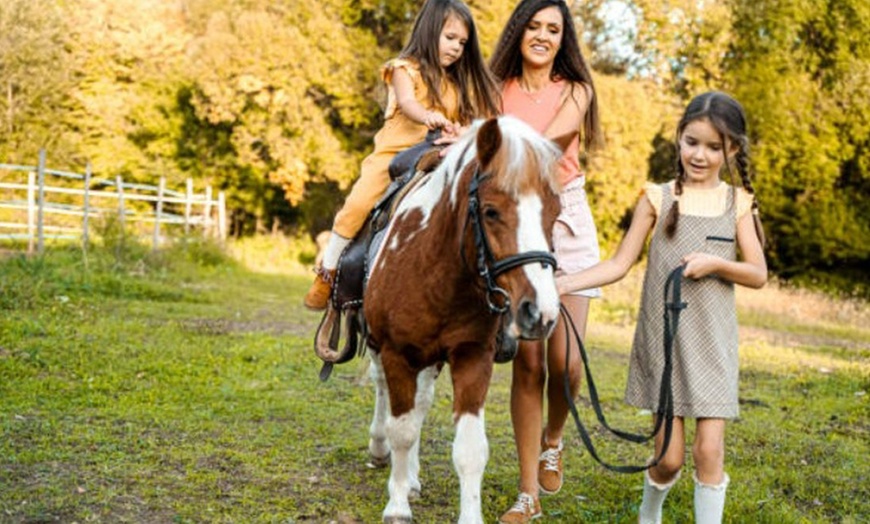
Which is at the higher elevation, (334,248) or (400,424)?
(334,248)

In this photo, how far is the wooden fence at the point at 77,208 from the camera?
586 inches

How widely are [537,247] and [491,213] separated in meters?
0.23

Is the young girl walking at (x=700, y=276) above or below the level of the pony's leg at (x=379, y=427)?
above

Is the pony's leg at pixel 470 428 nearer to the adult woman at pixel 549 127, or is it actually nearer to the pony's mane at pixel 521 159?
the adult woman at pixel 549 127

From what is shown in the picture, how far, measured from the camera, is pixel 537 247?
3.00m

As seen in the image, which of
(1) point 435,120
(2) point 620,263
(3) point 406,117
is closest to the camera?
(2) point 620,263

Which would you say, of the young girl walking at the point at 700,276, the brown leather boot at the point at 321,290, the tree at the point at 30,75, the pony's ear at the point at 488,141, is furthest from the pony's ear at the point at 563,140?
the tree at the point at 30,75

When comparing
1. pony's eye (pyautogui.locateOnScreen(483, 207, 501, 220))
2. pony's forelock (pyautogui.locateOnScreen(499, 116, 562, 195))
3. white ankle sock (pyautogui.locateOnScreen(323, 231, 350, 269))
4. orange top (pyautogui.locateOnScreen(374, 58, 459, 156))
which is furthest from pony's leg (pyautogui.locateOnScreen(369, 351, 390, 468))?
pony's forelock (pyautogui.locateOnScreen(499, 116, 562, 195))

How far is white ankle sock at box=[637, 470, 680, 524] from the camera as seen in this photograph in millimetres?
3648

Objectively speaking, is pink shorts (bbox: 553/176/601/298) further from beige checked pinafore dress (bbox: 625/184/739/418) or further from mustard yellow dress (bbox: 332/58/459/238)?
mustard yellow dress (bbox: 332/58/459/238)

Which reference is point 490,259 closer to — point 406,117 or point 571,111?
point 571,111

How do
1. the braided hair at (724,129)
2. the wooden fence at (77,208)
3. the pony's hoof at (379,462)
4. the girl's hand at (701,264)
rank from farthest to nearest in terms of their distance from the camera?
the wooden fence at (77,208) → the pony's hoof at (379,462) → the braided hair at (724,129) → the girl's hand at (701,264)

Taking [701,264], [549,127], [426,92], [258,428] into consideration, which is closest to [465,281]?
[701,264]

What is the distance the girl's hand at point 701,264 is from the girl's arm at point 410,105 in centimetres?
132
